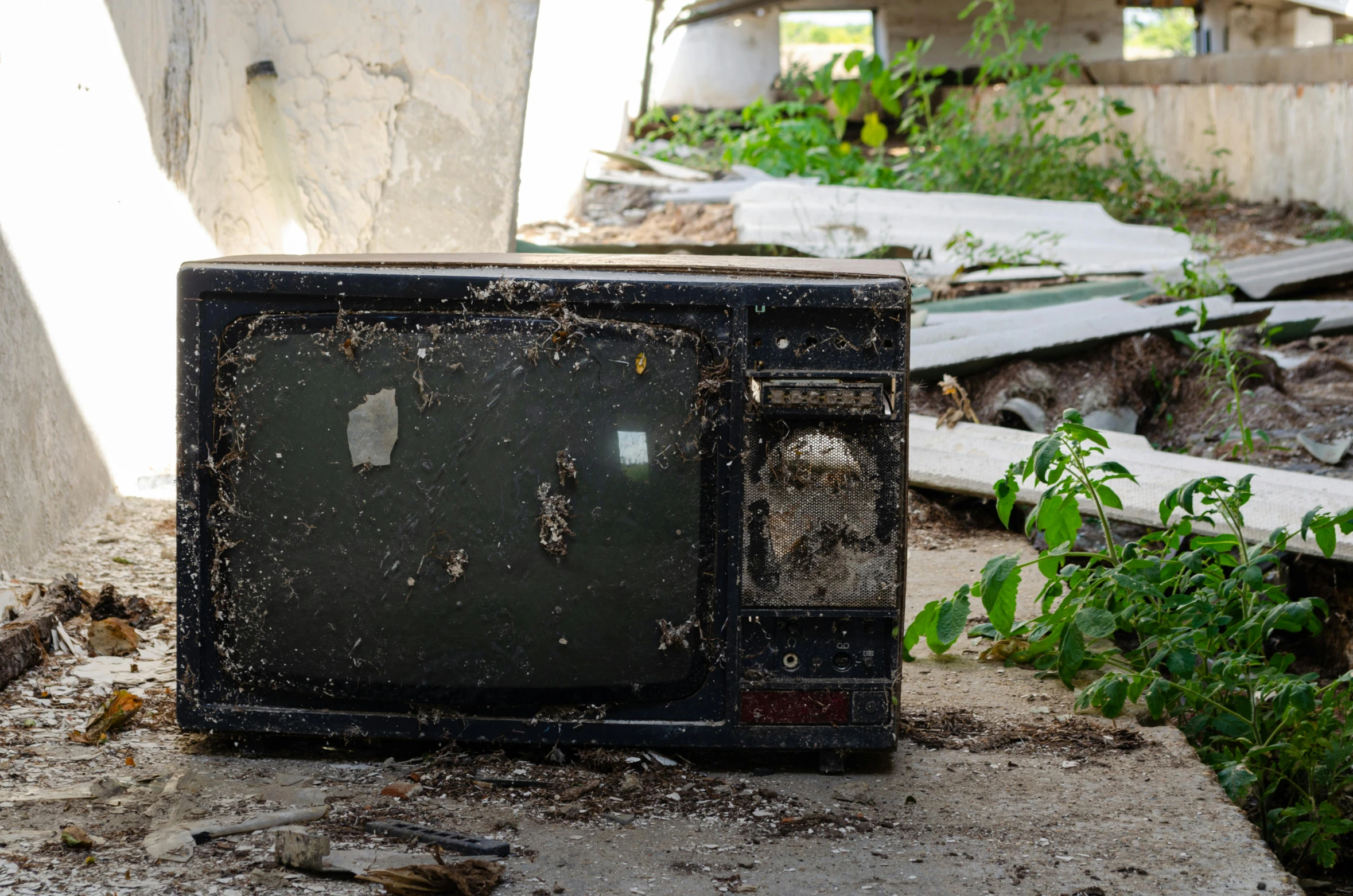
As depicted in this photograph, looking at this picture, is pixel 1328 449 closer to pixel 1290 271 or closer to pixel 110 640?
pixel 1290 271

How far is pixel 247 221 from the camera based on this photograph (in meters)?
3.79

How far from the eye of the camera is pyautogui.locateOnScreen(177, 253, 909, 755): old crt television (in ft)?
5.26

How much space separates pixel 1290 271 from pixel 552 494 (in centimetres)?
459

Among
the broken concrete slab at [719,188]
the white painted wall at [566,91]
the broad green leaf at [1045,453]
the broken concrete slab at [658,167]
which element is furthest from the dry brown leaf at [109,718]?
the broken concrete slab at [658,167]

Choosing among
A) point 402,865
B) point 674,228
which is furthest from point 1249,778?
point 674,228

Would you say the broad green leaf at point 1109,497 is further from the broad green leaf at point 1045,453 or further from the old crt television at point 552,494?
the old crt television at point 552,494

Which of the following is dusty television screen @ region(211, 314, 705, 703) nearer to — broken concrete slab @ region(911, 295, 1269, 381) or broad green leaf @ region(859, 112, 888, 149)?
broken concrete slab @ region(911, 295, 1269, 381)

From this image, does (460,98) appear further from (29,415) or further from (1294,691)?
(1294,691)

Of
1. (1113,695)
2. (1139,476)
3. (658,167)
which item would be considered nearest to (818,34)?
(658,167)

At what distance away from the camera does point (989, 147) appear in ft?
25.0

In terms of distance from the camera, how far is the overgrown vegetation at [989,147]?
737 centimetres

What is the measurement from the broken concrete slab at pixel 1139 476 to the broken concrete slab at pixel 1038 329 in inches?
17.4

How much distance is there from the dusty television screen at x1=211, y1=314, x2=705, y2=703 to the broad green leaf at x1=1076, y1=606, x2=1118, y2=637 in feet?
2.16

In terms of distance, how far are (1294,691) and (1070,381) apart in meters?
2.32
